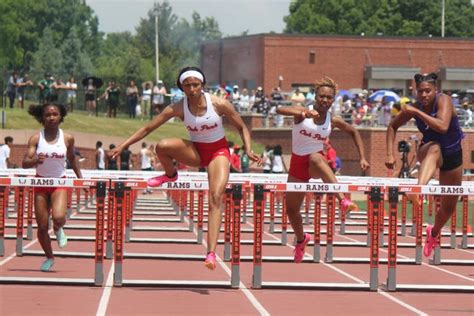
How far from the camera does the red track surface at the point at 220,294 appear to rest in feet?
42.1

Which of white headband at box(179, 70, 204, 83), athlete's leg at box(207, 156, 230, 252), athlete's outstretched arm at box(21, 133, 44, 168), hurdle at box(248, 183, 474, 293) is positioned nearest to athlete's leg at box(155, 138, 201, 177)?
athlete's leg at box(207, 156, 230, 252)

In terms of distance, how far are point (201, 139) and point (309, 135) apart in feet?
4.64

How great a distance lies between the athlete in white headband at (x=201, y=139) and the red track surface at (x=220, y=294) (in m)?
1.04

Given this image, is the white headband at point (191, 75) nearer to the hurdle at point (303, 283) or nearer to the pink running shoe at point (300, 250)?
the hurdle at point (303, 283)

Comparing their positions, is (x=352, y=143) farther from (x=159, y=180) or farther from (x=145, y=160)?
(x=159, y=180)

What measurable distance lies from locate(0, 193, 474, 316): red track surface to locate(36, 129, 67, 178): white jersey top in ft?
3.92

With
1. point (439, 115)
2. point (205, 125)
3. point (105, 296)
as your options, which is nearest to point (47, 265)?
point (105, 296)

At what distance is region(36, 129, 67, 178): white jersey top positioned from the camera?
15938 millimetres

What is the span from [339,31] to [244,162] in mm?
55975

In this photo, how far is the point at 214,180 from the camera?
47.2 feet

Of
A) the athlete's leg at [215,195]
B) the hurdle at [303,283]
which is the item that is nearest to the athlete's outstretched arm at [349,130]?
the hurdle at [303,283]

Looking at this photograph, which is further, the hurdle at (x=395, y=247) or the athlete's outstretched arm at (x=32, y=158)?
the athlete's outstretched arm at (x=32, y=158)

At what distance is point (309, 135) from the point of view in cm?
1532

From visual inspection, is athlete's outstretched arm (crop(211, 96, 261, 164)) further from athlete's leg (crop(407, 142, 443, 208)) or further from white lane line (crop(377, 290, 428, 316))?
white lane line (crop(377, 290, 428, 316))
